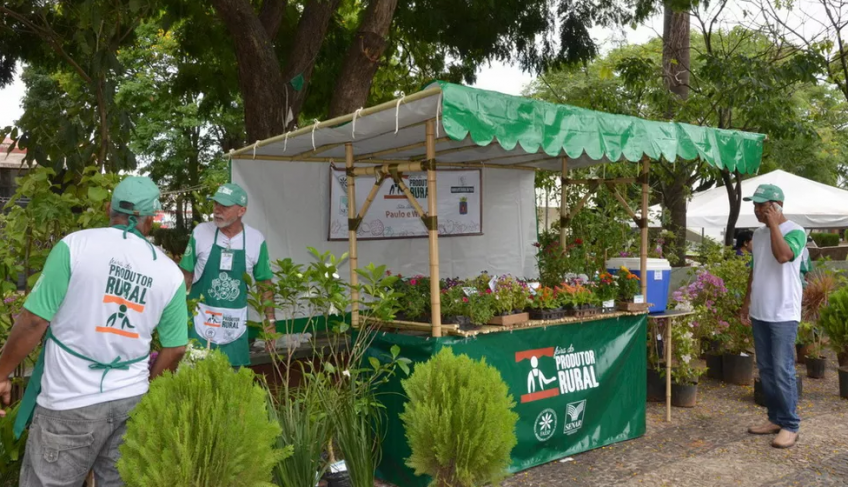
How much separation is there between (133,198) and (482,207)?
4.95 m

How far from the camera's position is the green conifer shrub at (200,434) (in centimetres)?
251

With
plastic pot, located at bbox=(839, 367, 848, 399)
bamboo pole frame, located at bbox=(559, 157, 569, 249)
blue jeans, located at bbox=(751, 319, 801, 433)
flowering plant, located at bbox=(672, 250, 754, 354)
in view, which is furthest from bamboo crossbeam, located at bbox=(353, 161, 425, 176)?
plastic pot, located at bbox=(839, 367, 848, 399)

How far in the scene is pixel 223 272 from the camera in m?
4.80

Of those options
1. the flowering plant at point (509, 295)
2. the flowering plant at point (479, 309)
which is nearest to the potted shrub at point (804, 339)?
the flowering plant at point (509, 295)

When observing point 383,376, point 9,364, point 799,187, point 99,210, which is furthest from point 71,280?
point 799,187

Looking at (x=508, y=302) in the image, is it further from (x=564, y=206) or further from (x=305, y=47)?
(x=305, y=47)

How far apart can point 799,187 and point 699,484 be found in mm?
11150

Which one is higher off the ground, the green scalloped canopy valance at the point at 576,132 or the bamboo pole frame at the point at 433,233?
the green scalloped canopy valance at the point at 576,132

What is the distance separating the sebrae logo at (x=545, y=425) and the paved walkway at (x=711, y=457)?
0.72ft

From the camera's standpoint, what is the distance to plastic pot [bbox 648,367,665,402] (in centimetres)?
677

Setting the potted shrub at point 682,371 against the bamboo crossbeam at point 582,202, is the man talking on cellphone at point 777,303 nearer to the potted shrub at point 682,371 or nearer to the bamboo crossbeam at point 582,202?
the potted shrub at point 682,371

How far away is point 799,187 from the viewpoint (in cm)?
1399

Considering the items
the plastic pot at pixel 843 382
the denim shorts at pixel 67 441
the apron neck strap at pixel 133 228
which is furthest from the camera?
the plastic pot at pixel 843 382

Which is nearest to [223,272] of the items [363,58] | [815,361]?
[363,58]
